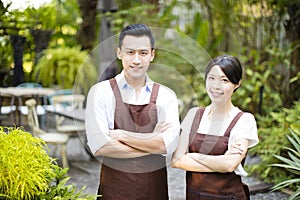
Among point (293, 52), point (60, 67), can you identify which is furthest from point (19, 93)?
point (293, 52)

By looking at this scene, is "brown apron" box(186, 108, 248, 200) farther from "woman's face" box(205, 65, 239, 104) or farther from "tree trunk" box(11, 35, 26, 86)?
"tree trunk" box(11, 35, 26, 86)

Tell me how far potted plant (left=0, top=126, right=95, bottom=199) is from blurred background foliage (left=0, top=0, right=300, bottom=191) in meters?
0.69

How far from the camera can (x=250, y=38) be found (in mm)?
6781

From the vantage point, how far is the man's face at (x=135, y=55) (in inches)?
75.4

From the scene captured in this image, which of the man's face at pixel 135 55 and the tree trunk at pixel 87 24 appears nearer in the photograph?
the man's face at pixel 135 55

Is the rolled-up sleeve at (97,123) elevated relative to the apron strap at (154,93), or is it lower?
lower

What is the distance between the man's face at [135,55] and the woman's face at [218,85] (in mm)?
343

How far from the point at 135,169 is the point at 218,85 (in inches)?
22.0

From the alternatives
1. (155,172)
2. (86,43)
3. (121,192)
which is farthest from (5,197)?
(86,43)

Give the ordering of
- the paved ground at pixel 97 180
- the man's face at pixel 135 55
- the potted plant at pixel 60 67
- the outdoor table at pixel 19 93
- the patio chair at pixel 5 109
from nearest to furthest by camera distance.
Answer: the man's face at pixel 135 55
the paved ground at pixel 97 180
the patio chair at pixel 5 109
the outdoor table at pixel 19 93
the potted plant at pixel 60 67

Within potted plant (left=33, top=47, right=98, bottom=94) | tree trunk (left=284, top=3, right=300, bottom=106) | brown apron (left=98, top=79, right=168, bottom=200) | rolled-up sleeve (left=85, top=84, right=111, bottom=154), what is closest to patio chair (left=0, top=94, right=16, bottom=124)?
potted plant (left=33, top=47, right=98, bottom=94)

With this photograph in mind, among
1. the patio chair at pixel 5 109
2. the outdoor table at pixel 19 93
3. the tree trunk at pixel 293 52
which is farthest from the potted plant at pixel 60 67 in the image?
the tree trunk at pixel 293 52

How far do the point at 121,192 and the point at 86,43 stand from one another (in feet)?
22.5

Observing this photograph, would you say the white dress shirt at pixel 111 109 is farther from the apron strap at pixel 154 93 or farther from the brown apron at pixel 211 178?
the brown apron at pixel 211 178
